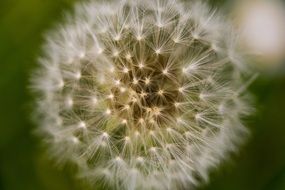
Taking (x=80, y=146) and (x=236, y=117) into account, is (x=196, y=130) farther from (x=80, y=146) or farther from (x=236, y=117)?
(x=80, y=146)

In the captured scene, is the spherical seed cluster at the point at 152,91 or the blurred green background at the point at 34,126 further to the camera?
the blurred green background at the point at 34,126

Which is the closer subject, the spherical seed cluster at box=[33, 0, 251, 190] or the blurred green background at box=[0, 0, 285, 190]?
the spherical seed cluster at box=[33, 0, 251, 190]

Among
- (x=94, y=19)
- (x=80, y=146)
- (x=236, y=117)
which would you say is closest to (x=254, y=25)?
(x=236, y=117)

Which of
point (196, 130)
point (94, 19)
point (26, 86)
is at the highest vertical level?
point (26, 86)
